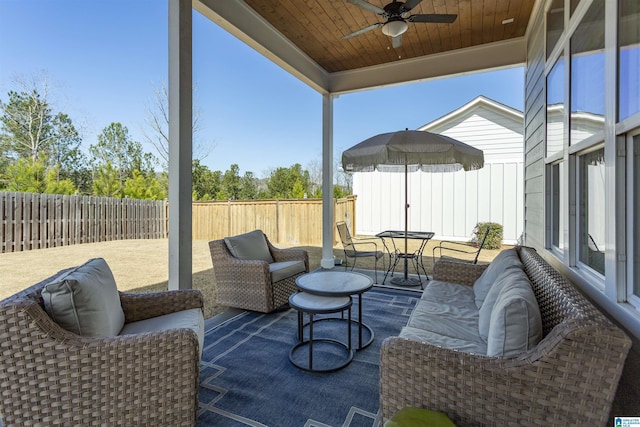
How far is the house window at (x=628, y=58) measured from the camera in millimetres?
1405

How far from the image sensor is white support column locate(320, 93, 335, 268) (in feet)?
19.6

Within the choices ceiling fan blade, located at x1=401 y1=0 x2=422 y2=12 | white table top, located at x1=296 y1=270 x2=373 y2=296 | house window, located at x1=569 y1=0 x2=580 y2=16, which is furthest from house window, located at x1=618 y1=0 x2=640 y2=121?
white table top, located at x1=296 y1=270 x2=373 y2=296

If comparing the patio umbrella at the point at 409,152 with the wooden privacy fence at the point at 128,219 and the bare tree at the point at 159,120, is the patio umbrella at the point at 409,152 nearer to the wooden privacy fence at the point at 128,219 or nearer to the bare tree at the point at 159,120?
the wooden privacy fence at the point at 128,219

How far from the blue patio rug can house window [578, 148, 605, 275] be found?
1.68 m

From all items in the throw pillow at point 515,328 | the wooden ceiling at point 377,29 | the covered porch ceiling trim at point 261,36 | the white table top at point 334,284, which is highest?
the wooden ceiling at point 377,29

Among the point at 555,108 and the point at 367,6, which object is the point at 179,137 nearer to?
the point at 367,6

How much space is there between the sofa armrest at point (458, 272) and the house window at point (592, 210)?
98cm

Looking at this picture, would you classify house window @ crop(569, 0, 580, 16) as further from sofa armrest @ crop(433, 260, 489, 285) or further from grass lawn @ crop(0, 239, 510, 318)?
grass lawn @ crop(0, 239, 510, 318)

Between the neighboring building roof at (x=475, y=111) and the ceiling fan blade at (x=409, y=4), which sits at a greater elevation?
the neighboring building roof at (x=475, y=111)

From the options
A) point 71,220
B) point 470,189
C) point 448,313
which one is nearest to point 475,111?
point 470,189

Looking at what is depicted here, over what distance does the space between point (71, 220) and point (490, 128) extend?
10657 mm

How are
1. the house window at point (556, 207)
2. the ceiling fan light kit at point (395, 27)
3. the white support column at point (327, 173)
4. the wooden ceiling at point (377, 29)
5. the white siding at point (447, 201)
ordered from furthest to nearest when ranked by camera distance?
the white siding at point (447, 201)
the white support column at point (327, 173)
the wooden ceiling at point (377, 29)
the ceiling fan light kit at point (395, 27)
the house window at point (556, 207)

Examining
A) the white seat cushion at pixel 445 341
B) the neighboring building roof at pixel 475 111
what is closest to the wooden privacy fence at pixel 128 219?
the neighboring building roof at pixel 475 111

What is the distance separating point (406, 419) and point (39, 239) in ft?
18.7
